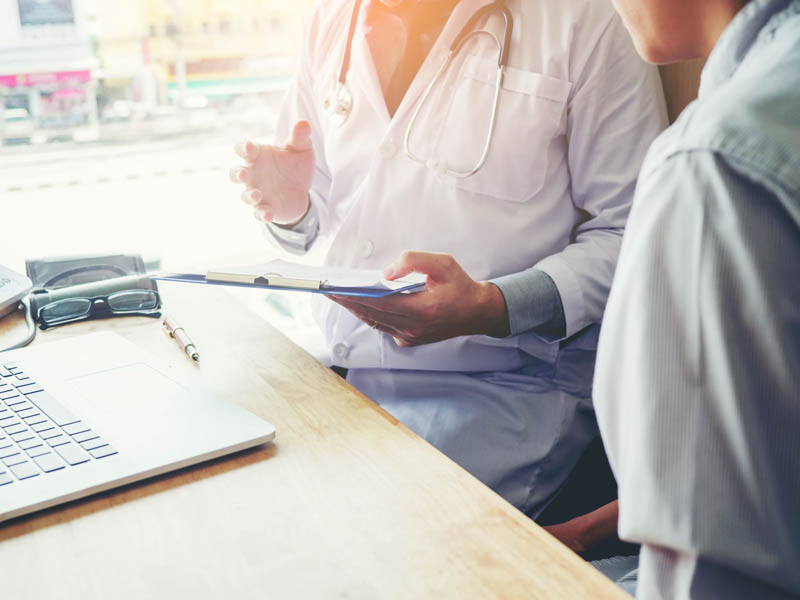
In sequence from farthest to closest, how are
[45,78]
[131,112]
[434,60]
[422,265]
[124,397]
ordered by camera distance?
[131,112] → [45,78] → [434,60] → [422,265] → [124,397]

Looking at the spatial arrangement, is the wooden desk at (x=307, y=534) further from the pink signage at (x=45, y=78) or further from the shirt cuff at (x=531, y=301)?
the pink signage at (x=45, y=78)

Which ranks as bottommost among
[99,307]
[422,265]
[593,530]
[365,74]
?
[593,530]

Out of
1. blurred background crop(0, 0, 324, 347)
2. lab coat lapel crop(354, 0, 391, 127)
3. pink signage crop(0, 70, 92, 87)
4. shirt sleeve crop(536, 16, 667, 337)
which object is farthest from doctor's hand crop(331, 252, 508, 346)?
pink signage crop(0, 70, 92, 87)

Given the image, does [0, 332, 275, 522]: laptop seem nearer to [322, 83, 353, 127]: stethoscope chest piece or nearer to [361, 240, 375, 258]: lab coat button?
[361, 240, 375, 258]: lab coat button

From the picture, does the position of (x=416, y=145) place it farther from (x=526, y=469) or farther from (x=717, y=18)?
(x=717, y=18)

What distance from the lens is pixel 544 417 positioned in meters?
1.13

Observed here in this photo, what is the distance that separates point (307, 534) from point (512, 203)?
707 millimetres

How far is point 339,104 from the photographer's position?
129 cm

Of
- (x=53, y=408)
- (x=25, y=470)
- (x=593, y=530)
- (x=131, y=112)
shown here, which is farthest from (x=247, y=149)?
(x=131, y=112)

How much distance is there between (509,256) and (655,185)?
0.71m

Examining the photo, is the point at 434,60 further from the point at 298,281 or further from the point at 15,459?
the point at 15,459

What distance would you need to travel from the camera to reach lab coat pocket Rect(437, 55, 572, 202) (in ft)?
3.74

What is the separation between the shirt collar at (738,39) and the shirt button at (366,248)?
73 centimetres

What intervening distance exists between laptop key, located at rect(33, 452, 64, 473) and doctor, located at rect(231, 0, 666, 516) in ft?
1.46
